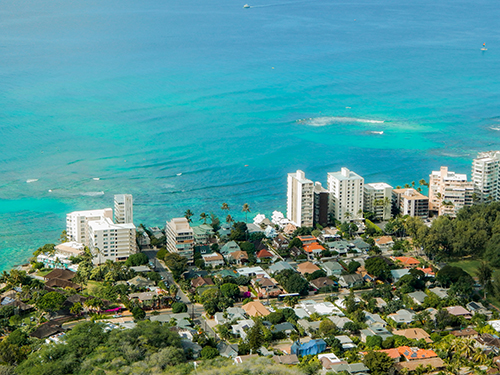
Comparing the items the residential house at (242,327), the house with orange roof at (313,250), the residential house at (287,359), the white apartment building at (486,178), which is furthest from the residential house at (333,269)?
the white apartment building at (486,178)

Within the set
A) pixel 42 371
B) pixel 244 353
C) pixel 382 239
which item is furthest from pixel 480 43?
pixel 42 371

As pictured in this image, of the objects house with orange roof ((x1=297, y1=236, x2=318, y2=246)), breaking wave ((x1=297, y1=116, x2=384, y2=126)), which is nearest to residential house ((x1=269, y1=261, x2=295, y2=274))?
house with orange roof ((x1=297, y1=236, x2=318, y2=246))

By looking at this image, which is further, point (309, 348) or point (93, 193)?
point (93, 193)

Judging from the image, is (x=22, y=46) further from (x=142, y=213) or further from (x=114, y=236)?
(x=114, y=236)

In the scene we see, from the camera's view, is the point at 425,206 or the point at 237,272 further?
the point at 425,206

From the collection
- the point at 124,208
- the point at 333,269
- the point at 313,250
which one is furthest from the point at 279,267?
the point at 124,208

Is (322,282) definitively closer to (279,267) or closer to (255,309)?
(279,267)
